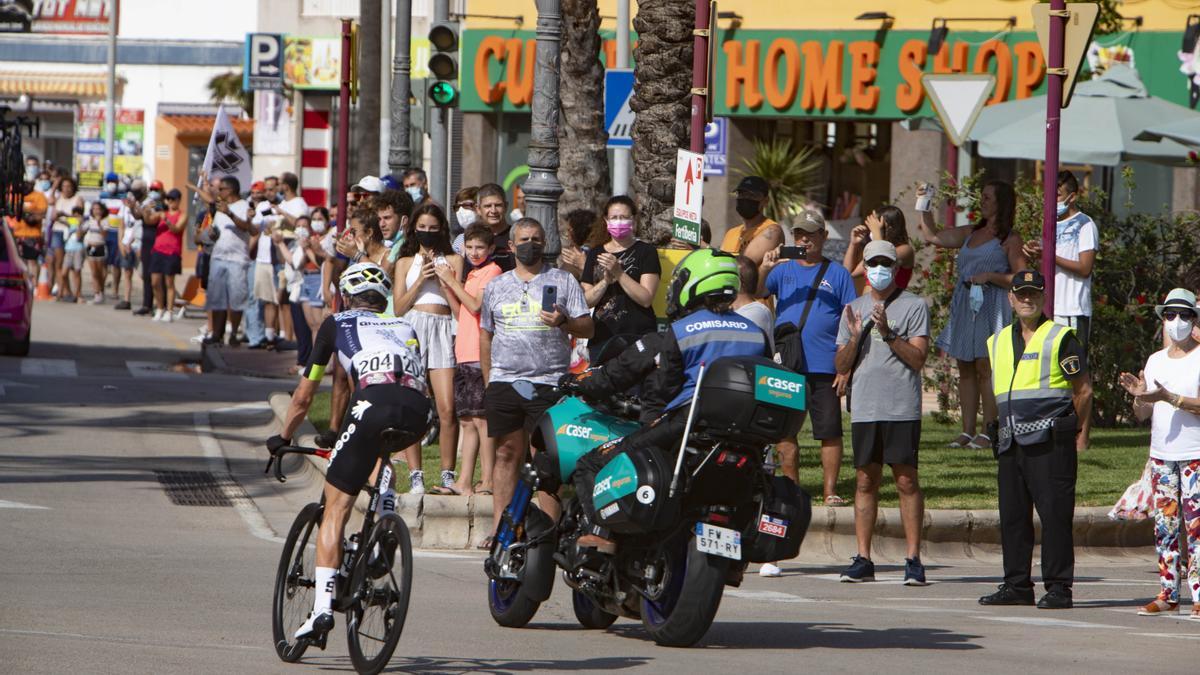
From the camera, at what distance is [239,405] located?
1978 cm

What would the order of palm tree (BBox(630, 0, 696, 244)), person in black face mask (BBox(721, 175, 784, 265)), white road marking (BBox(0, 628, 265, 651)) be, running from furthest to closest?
palm tree (BBox(630, 0, 696, 244))
person in black face mask (BBox(721, 175, 784, 265))
white road marking (BBox(0, 628, 265, 651))

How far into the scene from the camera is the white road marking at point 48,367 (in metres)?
21.8

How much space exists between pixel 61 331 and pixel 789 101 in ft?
34.9

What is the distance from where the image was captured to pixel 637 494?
8.49 metres

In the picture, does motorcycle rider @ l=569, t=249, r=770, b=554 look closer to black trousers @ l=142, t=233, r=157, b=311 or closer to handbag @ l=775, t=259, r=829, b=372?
handbag @ l=775, t=259, r=829, b=372

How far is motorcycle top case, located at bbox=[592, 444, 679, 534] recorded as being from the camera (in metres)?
8.48

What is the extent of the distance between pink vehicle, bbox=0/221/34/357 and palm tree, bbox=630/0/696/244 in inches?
369

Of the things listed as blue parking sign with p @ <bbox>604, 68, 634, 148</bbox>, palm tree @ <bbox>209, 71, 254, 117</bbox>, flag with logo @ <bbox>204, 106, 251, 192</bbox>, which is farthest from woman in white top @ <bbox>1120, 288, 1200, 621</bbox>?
palm tree @ <bbox>209, 71, 254, 117</bbox>

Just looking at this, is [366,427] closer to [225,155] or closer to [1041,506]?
[1041,506]

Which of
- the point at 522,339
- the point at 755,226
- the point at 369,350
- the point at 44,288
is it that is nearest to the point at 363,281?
the point at 369,350

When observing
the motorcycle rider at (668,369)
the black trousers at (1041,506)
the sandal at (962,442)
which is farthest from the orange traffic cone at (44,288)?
the motorcycle rider at (668,369)

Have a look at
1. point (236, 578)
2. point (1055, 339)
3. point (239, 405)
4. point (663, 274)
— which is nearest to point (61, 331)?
point (239, 405)

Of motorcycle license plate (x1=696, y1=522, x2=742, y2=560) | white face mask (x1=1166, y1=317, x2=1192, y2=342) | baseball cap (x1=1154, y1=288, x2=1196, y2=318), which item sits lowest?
motorcycle license plate (x1=696, y1=522, x2=742, y2=560)

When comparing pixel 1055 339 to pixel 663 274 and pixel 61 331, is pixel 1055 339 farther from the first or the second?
pixel 61 331
